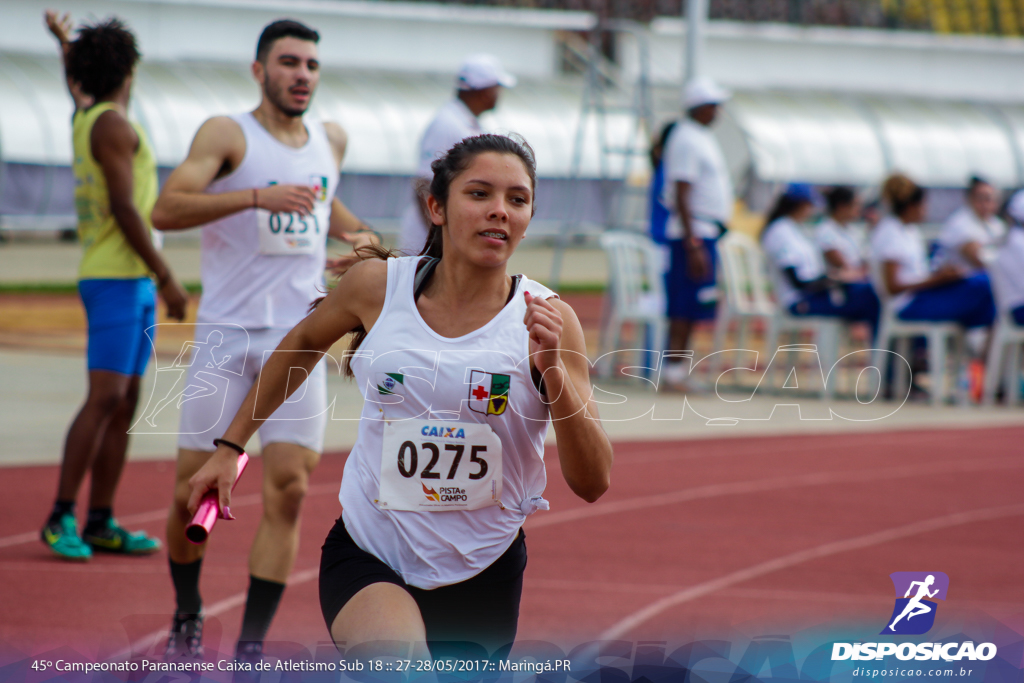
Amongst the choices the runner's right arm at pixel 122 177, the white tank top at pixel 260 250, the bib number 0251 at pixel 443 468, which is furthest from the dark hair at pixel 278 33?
the bib number 0251 at pixel 443 468

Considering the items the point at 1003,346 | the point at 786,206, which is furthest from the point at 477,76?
the point at 1003,346

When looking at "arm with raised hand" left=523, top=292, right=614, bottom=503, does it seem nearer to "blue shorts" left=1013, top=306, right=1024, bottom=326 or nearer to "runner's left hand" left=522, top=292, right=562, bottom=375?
"runner's left hand" left=522, top=292, right=562, bottom=375

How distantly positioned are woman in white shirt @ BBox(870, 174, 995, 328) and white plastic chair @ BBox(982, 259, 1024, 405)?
3.9 inches

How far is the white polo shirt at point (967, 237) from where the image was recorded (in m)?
11.3

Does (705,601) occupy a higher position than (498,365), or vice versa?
(498,365)

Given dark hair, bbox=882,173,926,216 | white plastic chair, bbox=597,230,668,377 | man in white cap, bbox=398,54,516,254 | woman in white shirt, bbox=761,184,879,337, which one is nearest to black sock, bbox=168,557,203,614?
man in white cap, bbox=398,54,516,254

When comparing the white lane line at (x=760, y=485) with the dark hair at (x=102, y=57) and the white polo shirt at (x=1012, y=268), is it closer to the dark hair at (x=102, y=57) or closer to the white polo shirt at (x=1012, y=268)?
the white polo shirt at (x=1012, y=268)

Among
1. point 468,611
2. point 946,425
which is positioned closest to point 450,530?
point 468,611

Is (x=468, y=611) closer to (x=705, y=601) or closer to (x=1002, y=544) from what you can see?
A: (x=705, y=601)

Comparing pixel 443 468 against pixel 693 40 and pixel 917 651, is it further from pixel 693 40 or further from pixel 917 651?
pixel 693 40

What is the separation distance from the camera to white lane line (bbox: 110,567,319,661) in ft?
12.0

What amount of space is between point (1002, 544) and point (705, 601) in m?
2.14

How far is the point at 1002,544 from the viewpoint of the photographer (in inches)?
258

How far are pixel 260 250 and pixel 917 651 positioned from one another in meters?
2.63
